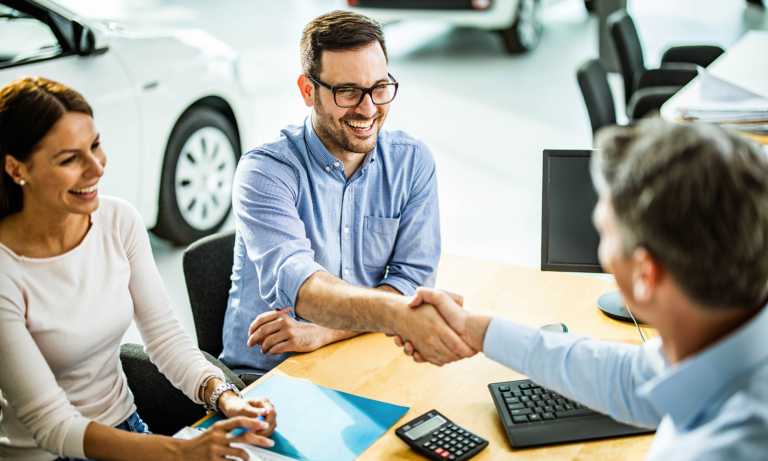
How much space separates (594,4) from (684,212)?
856 centimetres

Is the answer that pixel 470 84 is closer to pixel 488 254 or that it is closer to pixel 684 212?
pixel 488 254

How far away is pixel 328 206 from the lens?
1.96 metres

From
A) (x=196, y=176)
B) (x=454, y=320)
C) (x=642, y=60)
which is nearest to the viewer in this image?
(x=454, y=320)

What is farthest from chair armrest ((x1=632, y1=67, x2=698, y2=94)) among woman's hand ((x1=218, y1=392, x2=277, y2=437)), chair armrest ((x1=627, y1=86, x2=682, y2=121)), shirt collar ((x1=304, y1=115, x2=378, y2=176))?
woman's hand ((x1=218, y1=392, x2=277, y2=437))

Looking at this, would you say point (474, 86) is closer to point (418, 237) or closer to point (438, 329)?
point (418, 237)

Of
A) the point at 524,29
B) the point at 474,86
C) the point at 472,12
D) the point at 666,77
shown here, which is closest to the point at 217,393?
the point at 666,77

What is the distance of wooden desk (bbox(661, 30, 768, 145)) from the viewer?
2.94 m

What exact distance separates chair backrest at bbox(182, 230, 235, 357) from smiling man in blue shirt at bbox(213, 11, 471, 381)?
0.19 feet

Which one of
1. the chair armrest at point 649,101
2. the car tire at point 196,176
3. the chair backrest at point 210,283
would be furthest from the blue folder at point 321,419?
the chair armrest at point 649,101

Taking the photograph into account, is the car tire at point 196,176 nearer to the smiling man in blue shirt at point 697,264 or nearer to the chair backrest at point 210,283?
the chair backrest at point 210,283

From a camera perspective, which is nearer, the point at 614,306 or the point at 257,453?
the point at 257,453

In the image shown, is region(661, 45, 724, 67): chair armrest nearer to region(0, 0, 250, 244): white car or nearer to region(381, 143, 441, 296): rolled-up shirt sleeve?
region(0, 0, 250, 244): white car

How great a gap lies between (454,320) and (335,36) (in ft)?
2.81

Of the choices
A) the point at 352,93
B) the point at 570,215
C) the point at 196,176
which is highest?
the point at 352,93
